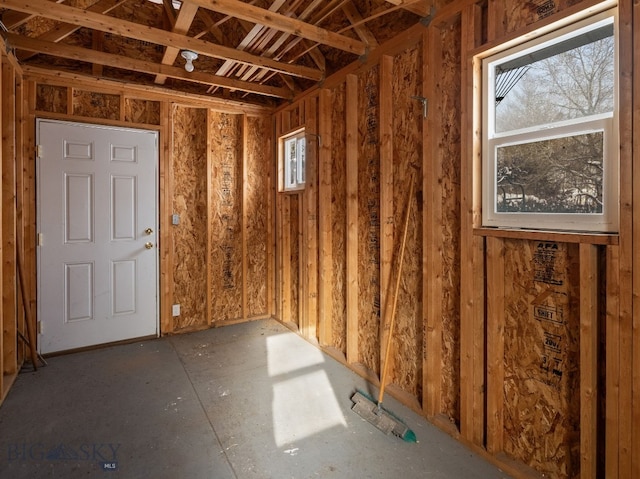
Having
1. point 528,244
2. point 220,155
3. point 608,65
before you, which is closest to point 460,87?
point 608,65

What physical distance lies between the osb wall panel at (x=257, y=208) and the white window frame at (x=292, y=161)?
27 cm

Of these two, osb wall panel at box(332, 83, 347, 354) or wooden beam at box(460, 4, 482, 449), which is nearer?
wooden beam at box(460, 4, 482, 449)

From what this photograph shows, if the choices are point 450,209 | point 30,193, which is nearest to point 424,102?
point 450,209

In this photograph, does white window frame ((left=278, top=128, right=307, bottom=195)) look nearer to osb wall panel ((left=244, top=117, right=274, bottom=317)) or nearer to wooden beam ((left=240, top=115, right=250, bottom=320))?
osb wall panel ((left=244, top=117, right=274, bottom=317))

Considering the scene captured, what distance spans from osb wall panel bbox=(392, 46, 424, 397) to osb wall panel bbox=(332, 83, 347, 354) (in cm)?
71

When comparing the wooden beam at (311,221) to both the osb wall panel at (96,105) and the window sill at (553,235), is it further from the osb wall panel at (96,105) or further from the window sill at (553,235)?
the osb wall panel at (96,105)

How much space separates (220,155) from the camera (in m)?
4.35

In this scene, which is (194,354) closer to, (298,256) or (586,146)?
(298,256)

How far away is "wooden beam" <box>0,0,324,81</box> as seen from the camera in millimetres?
2375

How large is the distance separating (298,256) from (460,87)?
2.62 metres

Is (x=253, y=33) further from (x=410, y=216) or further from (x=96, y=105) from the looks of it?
(x=410, y=216)

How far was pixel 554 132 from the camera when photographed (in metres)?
1.75

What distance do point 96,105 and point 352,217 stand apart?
3.03 metres

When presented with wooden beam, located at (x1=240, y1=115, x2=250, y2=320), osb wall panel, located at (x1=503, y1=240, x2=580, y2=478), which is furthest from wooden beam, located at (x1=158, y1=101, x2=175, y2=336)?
osb wall panel, located at (x1=503, y1=240, x2=580, y2=478)
